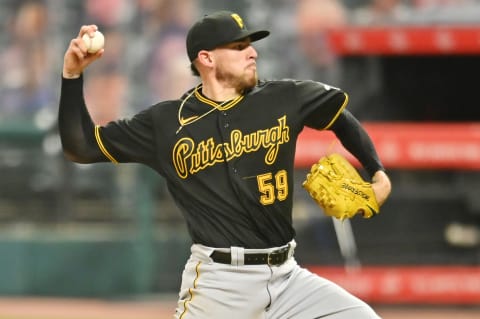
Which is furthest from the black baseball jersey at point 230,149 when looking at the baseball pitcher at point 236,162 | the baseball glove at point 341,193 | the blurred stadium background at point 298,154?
the blurred stadium background at point 298,154

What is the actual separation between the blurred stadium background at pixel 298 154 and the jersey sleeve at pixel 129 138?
4321mm

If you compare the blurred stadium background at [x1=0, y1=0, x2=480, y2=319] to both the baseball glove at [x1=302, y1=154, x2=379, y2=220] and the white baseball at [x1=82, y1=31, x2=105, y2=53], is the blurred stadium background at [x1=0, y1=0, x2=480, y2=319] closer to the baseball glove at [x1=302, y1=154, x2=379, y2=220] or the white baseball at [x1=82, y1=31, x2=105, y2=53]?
the baseball glove at [x1=302, y1=154, x2=379, y2=220]

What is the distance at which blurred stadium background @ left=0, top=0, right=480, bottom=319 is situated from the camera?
8.59 metres

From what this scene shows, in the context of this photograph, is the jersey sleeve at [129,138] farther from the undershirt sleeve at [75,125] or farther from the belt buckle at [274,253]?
the belt buckle at [274,253]

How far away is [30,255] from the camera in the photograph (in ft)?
32.2

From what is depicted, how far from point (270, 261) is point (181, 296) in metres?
0.39

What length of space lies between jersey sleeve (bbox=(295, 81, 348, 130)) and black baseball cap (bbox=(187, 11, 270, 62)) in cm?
29

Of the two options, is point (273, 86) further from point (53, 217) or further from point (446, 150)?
point (53, 217)

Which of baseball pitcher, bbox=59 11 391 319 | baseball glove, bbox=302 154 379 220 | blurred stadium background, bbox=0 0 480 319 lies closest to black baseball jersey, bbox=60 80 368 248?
baseball pitcher, bbox=59 11 391 319

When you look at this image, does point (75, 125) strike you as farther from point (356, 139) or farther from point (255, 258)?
point (356, 139)

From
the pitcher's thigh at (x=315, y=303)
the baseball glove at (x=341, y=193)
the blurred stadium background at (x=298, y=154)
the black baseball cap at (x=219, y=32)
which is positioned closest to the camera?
the pitcher's thigh at (x=315, y=303)

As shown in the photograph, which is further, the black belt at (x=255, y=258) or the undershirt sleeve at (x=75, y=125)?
the undershirt sleeve at (x=75, y=125)

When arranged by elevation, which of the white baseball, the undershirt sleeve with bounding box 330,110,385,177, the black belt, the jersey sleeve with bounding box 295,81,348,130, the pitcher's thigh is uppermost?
the white baseball

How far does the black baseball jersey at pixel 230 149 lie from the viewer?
4215 mm
